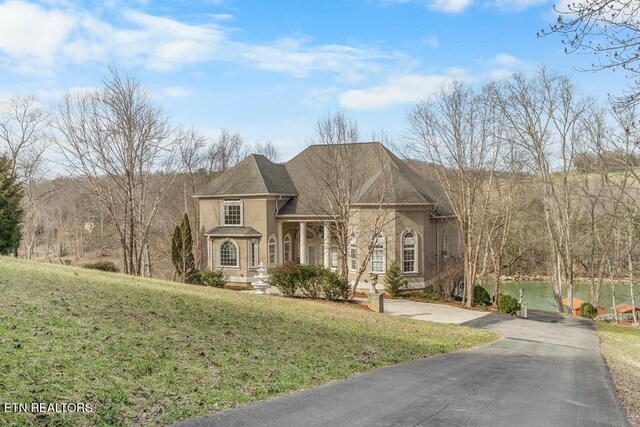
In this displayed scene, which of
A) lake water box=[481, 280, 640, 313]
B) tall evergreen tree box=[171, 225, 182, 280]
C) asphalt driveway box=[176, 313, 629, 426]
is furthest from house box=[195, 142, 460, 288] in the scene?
asphalt driveway box=[176, 313, 629, 426]

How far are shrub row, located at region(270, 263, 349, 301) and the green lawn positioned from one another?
9.72 metres

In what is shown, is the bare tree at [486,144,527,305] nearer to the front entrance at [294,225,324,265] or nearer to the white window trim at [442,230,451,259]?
the white window trim at [442,230,451,259]

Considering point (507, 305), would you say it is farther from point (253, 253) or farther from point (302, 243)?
point (253, 253)

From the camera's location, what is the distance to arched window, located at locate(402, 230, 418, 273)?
25.9 meters

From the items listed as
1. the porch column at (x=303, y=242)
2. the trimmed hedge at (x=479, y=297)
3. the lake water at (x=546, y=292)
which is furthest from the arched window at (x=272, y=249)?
the lake water at (x=546, y=292)

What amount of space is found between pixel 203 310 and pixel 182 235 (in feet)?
56.5

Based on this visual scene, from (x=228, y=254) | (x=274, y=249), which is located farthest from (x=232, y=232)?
(x=274, y=249)

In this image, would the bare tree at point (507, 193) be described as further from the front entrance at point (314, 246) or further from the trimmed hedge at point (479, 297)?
the front entrance at point (314, 246)

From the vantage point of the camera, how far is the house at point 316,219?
25641 millimetres

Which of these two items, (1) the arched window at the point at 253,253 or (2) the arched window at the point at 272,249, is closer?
(1) the arched window at the point at 253,253

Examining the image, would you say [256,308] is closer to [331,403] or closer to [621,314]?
[331,403]

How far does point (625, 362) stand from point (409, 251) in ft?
45.4

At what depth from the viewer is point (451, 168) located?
77.6 feet

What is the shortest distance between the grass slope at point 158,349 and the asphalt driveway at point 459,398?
486 millimetres
